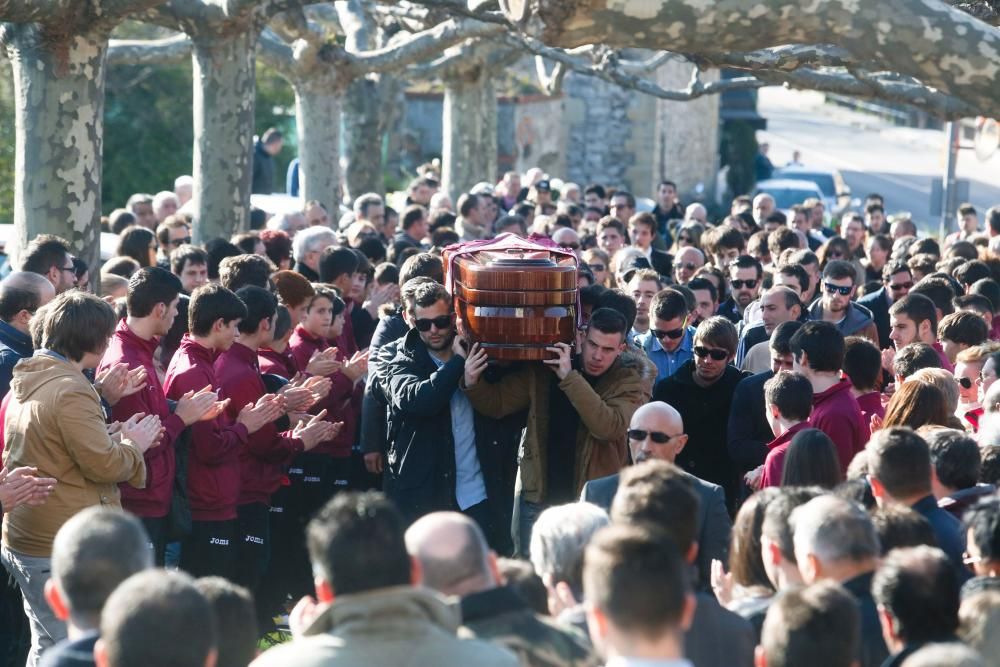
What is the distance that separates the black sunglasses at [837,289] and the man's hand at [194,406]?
453 centimetres

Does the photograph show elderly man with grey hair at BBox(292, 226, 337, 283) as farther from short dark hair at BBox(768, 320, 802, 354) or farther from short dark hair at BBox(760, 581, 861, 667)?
short dark hair at BBox(760, 581, 861, 667)

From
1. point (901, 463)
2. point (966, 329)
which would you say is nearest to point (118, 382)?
point (901, 463)

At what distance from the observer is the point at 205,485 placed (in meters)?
7.35

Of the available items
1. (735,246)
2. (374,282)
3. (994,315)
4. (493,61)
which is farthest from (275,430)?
(493,61)

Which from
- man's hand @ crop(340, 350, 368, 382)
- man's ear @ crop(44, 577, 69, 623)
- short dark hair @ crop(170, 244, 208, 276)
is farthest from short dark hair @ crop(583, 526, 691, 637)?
short dark hair @ crop(170, 244, 208, 276)

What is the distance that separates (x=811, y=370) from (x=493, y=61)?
47.2 ft

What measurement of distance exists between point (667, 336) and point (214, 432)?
277cm

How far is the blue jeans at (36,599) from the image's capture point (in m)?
6.30

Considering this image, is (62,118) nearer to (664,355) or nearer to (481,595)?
(664,355)

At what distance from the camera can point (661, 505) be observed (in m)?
4.79

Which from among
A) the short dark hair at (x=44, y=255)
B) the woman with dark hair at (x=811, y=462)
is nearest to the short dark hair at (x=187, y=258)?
the short dark hair at (x=44, y=255)

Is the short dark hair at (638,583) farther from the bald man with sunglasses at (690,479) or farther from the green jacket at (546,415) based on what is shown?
the green jacket at (546,415)

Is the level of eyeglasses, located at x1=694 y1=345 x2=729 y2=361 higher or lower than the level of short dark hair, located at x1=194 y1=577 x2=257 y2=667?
higher

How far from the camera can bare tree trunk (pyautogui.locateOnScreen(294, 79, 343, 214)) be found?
17.2 metres
